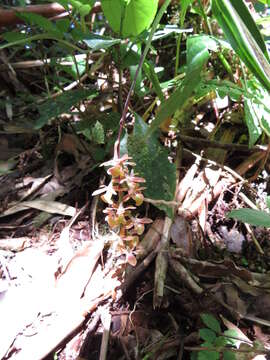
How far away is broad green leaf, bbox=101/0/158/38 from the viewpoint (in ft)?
2.63

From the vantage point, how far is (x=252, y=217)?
0.80 meters

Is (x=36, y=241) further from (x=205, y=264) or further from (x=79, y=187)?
(x=205, y=264)

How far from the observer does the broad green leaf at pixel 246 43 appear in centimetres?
53

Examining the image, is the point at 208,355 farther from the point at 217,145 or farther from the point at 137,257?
the point at 217,145

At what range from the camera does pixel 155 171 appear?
0.92 meters

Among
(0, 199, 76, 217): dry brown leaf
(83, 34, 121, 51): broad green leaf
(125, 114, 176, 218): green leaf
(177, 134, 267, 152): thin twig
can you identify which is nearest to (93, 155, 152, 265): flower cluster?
(125, 114, 176, 218): green leaf

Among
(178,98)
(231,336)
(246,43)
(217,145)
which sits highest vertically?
(246,43)

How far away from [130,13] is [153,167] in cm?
37

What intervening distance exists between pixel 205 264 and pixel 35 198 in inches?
23.6

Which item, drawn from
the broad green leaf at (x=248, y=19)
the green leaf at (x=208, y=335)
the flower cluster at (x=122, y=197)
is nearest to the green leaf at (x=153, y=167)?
the flower cluster at (x=122, y=197)

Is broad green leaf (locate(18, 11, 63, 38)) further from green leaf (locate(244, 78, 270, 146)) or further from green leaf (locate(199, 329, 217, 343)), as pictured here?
green leaf (locate(199, 329, 217, 343))

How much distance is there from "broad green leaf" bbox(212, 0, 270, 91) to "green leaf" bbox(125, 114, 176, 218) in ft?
1.21

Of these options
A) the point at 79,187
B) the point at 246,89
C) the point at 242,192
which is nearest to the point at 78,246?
the point at 79,187

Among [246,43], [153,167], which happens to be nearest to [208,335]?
[153,167]
